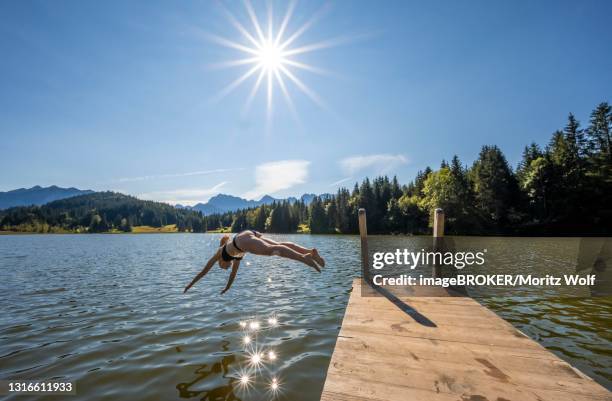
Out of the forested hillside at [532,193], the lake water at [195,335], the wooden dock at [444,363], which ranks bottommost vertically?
the lake water at [195,335]

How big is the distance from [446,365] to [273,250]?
4.15 metres

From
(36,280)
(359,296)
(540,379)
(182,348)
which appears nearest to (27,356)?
(182,348)

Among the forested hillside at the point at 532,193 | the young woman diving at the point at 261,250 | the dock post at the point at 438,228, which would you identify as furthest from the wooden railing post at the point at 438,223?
the forested hillside at the point at 532,193

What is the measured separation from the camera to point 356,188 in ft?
405

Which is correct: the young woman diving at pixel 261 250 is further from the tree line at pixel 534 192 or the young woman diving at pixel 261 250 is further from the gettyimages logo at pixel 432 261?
the tree line at pixel 534 192

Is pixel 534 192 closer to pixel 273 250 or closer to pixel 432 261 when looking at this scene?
pixel 432 261

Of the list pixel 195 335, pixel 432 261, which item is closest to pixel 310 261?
pixel 195 335

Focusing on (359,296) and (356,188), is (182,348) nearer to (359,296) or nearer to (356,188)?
(359,296)

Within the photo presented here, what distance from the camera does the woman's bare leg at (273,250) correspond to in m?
6.73

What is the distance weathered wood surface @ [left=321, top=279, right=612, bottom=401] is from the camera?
142 inches

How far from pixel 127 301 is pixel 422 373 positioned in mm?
13630

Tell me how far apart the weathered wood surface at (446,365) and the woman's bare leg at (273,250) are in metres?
1.62

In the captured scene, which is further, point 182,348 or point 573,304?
point 573,304

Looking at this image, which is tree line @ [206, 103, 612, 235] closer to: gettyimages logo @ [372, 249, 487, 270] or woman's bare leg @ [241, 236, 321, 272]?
gettyimages logo @ [372, 249, 487, 270]
